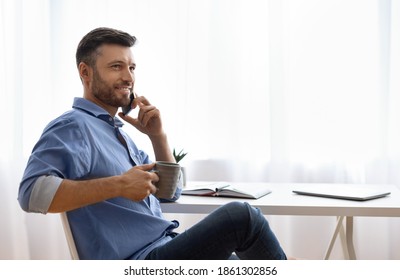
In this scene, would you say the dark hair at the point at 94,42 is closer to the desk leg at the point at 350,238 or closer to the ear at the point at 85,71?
the ear at the point at 85,71

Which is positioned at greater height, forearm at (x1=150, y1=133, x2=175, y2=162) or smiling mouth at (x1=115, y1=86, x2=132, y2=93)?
smiling mouth at (x1=115, y1=86, x2=132, y2=93)

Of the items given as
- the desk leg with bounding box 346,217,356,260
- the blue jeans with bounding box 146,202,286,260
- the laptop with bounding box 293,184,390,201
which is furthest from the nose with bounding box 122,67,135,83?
the desk leg with bounding box 346,217,356,260

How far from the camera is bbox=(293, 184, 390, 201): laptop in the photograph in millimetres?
1854

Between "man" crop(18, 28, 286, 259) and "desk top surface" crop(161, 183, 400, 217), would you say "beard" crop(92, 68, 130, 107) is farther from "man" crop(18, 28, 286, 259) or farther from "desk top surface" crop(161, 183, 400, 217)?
"desk top surface" crop(161, 183, 400, 217)

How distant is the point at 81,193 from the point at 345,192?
105 centimetres

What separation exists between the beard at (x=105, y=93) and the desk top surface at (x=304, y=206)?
1.28 ft

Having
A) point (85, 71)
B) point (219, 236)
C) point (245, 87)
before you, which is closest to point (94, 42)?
point (85, 71)

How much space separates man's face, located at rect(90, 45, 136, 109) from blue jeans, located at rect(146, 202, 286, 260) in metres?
0.49

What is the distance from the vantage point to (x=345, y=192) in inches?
76.6

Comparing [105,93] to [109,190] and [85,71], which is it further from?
[109,190]

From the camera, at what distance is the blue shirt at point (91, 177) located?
4.26ft

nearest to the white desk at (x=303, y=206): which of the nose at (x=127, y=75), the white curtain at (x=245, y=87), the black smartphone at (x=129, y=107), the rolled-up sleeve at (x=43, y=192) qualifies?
the black smartphone at (x=129, y=107)
